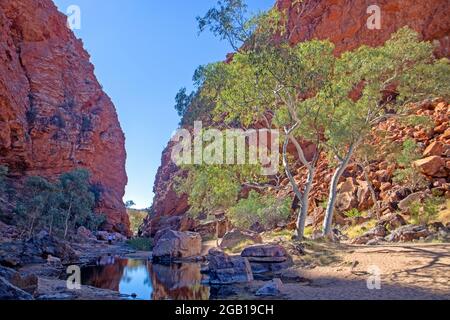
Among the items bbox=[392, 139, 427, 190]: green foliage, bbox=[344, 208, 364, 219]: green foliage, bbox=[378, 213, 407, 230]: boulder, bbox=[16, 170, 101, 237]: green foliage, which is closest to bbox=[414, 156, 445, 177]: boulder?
bbox=[392, 139, 427, 190]: green foliage

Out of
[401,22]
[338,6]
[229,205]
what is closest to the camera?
[229,205]

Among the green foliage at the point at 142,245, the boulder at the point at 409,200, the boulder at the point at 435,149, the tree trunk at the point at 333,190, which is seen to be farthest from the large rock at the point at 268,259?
the green foliage at the point at 142,245

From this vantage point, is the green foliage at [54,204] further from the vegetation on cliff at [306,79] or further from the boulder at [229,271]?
the boulder at [229,271]

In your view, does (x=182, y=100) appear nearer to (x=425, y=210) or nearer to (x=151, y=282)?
(x=151, y=282)

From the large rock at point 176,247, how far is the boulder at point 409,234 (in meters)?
16.3

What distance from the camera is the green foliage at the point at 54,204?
4081 centimetres

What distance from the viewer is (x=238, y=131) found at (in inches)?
937

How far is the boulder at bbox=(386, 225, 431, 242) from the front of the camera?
78.9 ft

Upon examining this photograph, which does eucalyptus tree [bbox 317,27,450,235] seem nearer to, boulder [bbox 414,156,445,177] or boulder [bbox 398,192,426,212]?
boulder [bbox 398,192,426,212]

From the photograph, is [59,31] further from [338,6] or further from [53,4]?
[338,6]

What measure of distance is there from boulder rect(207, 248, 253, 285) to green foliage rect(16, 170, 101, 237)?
2885 cm

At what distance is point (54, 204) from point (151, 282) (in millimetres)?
32976

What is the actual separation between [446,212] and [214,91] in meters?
21.2
